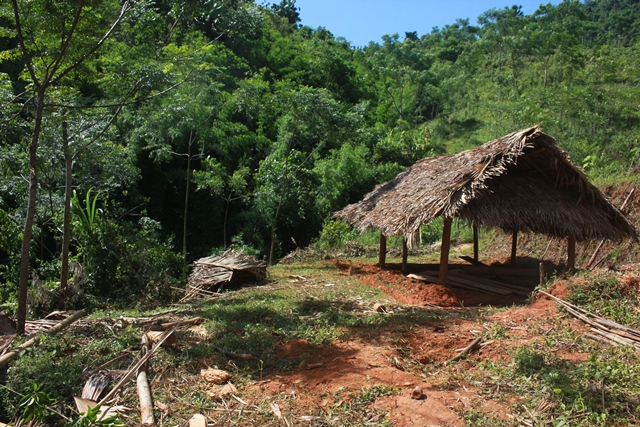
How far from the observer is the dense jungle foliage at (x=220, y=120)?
25.4 feet

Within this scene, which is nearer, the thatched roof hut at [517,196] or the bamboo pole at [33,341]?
the bamboo pole at [33,341]

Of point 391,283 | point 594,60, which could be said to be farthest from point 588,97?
point 391,283

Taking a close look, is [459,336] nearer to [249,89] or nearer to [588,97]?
[249,89]

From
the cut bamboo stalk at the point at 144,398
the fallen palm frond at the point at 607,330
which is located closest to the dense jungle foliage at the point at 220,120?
the cut bamboo stalk at the point at 144,398

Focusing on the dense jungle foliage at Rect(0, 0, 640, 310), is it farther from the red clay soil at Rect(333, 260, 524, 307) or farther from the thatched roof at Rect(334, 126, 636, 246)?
the thatched roof at Rect(334, 126, 636, 246)

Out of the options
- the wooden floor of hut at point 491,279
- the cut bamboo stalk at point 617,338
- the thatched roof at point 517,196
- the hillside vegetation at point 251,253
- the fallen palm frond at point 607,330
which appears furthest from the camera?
the wooden floor of hut at point 491,279

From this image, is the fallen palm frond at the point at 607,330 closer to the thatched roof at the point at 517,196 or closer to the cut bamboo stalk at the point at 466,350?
the cut bamboo stalk at the point at 466,350

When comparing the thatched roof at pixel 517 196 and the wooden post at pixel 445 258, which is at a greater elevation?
the thatched roof at pixel 517 196

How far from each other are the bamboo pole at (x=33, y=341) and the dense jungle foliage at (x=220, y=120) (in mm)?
925

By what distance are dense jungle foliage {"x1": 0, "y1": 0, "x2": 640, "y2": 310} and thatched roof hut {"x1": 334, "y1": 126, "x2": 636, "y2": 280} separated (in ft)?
14.9

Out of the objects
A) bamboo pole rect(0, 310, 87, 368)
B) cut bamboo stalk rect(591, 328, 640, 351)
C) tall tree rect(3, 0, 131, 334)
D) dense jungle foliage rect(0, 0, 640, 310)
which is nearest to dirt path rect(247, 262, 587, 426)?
cut bamboo stalk rect(591, 328, 640, 351)

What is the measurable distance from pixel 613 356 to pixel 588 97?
1866cm

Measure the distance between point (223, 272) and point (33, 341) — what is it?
4.77 metres

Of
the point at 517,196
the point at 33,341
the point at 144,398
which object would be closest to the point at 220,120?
the point at 517,196
